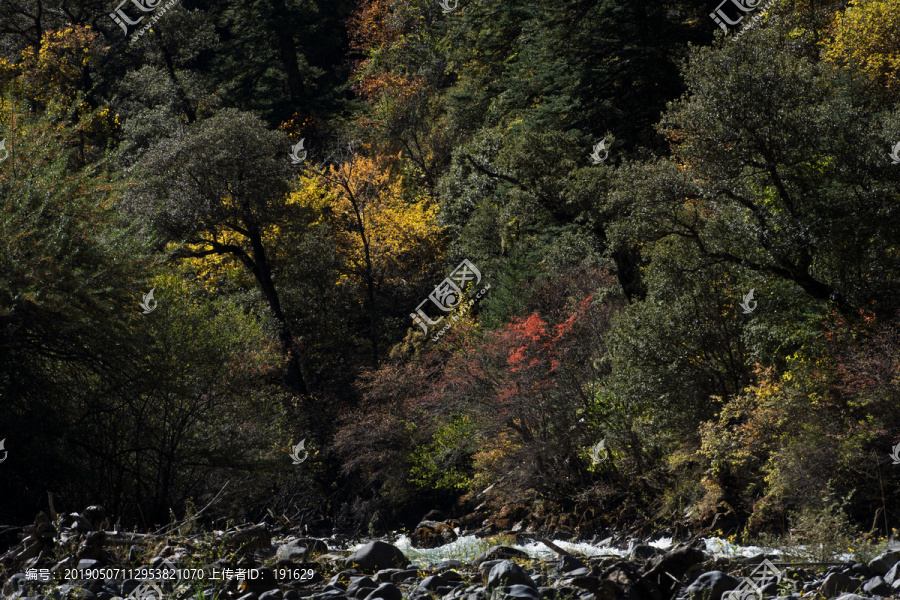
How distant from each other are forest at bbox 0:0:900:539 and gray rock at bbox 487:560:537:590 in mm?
3981

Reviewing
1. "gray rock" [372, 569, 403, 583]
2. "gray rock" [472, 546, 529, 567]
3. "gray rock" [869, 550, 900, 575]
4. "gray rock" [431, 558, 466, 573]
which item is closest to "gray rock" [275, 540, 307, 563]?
"gray rock" [372, 569, 403, 583]

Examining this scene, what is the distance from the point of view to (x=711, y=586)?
4617 millimetres

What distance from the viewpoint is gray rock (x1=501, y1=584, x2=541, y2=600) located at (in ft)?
14.5

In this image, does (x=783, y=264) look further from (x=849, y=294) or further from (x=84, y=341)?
(x=84, y=341)

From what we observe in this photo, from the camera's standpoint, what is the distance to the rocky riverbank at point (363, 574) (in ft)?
15.6

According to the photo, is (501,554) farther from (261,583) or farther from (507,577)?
(261,583)

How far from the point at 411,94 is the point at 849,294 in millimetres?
21792

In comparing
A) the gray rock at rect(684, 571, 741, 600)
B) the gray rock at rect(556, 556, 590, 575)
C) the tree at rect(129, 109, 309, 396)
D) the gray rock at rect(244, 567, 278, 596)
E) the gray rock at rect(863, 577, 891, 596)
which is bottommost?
the gray rock at rect(863, 577, 891, 596)

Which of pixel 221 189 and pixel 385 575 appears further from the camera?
pixel 221 189

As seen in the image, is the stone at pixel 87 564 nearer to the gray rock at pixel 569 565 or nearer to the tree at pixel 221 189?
the gray rock at pixel 569 565

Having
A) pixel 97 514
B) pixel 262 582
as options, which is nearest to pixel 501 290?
pixel 97 514

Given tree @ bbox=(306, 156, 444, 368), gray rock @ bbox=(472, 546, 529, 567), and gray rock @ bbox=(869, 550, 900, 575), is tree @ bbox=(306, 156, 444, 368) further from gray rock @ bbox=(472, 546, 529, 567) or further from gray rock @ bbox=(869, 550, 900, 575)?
gray rock @ bbox=(869, 550, 900, 575)

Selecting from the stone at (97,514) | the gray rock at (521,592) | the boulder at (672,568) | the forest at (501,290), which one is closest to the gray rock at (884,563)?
the boulder at (672,568)

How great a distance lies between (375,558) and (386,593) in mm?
1209
